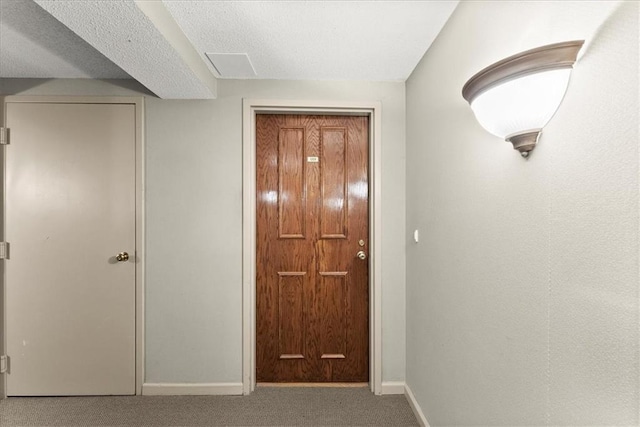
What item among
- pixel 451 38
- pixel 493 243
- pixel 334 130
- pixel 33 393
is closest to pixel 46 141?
pixel 33 393

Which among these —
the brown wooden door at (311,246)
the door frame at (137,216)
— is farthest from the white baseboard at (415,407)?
the door frame at (137,216)

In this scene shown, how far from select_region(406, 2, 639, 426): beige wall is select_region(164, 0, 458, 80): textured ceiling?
7.5 inches

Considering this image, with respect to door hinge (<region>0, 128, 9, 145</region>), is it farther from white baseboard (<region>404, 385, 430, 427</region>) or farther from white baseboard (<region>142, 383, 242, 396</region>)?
white baseboard (<region>404, 385, 430, 427</region>)

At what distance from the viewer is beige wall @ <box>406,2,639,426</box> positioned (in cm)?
71

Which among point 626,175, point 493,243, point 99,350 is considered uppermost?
point 626,175

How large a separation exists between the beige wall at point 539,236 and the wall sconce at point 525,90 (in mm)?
41

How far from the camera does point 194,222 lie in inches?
92.3

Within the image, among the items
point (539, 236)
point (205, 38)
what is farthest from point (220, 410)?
point (205, 38)

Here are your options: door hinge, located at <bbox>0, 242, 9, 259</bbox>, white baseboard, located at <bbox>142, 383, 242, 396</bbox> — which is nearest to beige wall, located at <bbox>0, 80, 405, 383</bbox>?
white baseboard, located at <bbox>142, 383, 242, 396</bbox>

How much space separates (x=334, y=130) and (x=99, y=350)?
2326 mm

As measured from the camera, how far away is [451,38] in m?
1.59

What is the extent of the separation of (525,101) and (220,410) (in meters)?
2.40

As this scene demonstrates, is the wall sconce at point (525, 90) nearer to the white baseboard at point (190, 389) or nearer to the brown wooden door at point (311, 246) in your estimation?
the brown wooden door at point (311, 246)

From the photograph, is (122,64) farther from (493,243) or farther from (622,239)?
(622,239)
